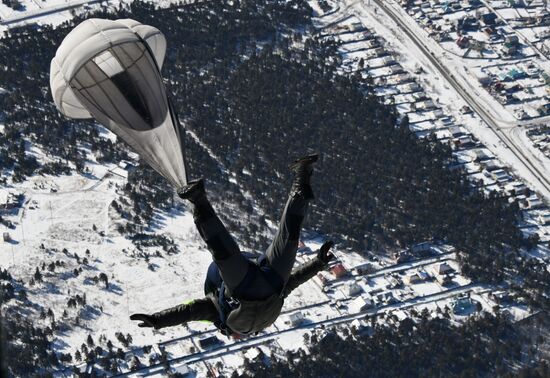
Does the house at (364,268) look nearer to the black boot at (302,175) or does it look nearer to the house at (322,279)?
the house at (322,279)

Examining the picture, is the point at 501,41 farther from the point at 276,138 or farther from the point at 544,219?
the point at 544,219

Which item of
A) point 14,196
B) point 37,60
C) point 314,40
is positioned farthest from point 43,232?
point 314,40

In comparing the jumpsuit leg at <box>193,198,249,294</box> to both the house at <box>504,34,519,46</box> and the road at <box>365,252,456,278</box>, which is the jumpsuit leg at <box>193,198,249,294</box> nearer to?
the road at <box>365,252,456,278</box>

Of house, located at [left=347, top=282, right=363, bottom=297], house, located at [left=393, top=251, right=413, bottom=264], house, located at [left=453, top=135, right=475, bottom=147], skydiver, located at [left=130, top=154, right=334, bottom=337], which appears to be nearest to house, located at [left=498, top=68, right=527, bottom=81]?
house, located at [left=453, top=135, right=475, bottom=147]

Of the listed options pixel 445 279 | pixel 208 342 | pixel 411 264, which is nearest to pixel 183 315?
pixel 208 342

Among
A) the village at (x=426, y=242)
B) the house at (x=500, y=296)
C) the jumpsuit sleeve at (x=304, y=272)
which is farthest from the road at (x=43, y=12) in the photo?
the jumpsuit sleeve at (x=304, y=272)

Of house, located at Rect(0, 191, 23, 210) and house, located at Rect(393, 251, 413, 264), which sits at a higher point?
house, located at Rect(0, 191, 23, 210)

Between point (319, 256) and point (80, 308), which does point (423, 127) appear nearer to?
point (80, 308)
